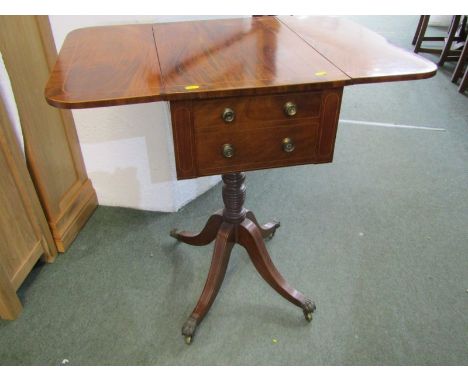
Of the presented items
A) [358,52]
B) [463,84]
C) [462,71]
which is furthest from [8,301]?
[462,71]

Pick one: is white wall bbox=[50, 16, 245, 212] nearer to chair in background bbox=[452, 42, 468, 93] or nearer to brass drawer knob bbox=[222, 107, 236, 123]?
brass drawer knob bbox=[222, 107, 236, 123]

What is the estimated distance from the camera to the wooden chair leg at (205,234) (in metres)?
1.39

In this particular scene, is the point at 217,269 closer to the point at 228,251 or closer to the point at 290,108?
the point at 228,251

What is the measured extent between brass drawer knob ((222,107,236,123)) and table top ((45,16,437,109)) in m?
0.06

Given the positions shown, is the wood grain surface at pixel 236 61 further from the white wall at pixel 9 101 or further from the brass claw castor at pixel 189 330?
the brass claw castor at pixel 189 330

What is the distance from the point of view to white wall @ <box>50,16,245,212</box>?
143 centimetres

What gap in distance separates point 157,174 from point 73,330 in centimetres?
67

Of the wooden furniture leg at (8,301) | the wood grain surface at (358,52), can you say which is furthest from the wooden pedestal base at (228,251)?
the wooden furniture leg at (8,301)

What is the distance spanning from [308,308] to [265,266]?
7.5 inches

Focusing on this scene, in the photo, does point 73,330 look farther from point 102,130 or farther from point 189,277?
point 102,130

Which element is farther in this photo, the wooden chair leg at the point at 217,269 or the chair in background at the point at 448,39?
the chair in background at the point at 448,39

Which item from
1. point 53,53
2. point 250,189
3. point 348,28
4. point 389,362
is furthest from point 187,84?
point 250,189

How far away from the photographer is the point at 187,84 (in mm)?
822

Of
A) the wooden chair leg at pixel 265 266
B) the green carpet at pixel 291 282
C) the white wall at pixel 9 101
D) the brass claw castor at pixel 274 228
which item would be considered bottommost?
the green carpet at pixel 291 282
